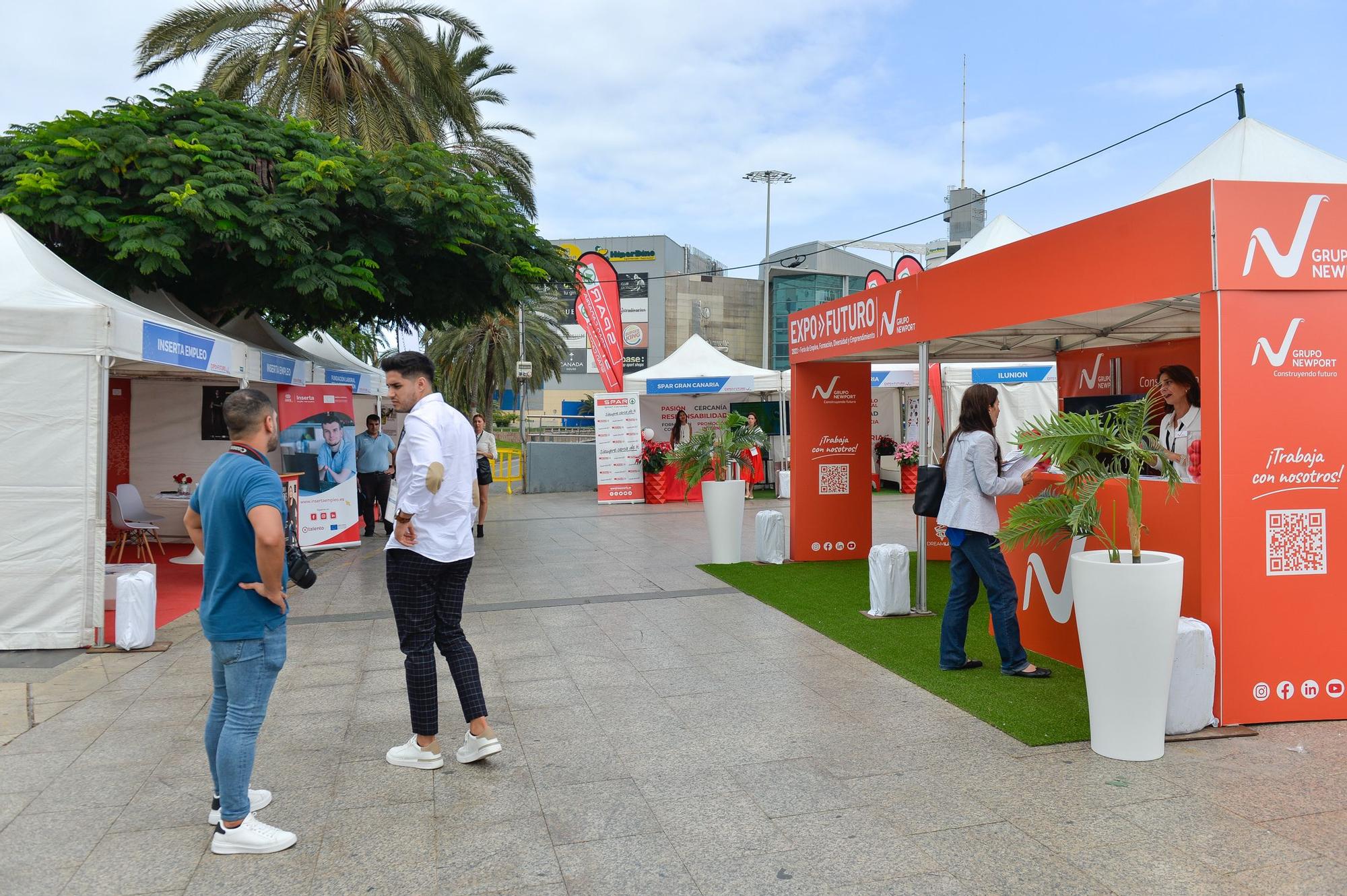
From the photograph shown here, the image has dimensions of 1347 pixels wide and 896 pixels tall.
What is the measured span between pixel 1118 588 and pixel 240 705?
3.53 meters

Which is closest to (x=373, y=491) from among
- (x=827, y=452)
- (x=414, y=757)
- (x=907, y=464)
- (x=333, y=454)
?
(x=333, y=454)

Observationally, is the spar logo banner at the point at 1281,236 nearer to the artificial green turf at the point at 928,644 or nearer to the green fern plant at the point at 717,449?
the artificial green turf at the point at 928,644

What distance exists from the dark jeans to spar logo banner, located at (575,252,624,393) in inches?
242

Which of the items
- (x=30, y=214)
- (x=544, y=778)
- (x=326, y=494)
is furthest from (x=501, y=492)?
(x=544, y=778)

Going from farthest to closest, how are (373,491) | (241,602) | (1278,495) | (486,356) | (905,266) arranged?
(486,356)
(905,266)
(373,491)
(1278,495)
(241,602)

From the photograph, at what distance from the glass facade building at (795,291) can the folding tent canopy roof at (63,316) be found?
53.2m

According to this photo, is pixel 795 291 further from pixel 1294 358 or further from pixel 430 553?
pixel 430 553

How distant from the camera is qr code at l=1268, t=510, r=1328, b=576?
4520mm

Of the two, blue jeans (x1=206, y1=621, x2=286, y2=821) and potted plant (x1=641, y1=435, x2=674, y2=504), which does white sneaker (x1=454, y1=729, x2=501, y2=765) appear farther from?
potted plant (x1=641, y1=435, x2=674, y2=504)

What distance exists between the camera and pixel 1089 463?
4.62 metres

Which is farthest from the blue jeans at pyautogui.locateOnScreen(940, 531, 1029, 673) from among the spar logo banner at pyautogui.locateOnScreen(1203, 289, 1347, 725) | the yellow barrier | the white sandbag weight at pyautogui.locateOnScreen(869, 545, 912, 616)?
the yellow barrier

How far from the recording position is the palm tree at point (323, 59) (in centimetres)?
1470

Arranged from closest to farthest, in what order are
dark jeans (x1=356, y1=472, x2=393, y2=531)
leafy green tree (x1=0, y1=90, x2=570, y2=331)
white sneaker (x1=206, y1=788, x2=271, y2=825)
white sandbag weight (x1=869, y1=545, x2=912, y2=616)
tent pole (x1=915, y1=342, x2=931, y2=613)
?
white sneaker (x1=206, y1=788, x2=271, y2=825), tent pole (x1=915, y1=342, x2=931, y2=613), white sandbag weight (x1=869, y1=545, x2=912, y2=616), leafy green tree (x1=0, y1=90, x2=570, y2=331), dark jeans (x1=356, y1=472, x2=393, y2=531)

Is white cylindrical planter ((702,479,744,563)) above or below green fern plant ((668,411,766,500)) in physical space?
below
